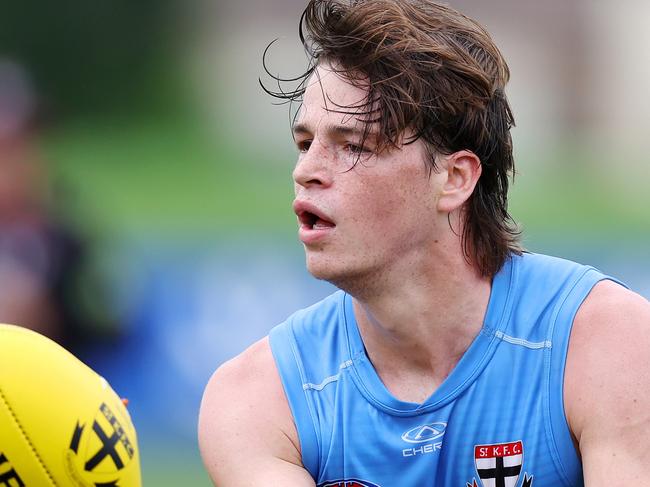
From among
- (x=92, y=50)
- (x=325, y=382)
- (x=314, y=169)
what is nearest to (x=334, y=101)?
(x=314, y=169)

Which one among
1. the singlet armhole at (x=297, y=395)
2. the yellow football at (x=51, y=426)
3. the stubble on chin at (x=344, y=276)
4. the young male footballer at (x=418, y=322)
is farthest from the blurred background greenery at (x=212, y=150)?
the yellow football at (x=51, y=426)

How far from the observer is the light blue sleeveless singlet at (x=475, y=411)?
124 inches

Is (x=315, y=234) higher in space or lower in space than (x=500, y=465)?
higher

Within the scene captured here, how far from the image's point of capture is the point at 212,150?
7.93 m

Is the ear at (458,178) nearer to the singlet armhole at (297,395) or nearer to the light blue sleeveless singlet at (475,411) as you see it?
the light blue sleeveless singlet at (475,411)

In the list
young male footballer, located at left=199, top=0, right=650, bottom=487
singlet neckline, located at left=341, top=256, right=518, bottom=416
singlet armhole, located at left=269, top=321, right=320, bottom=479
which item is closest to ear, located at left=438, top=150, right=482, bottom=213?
young male footballer, located at left=199, top=0, right=650, bottom=487

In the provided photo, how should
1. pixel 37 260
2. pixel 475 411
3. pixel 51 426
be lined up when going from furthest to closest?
pixel 37 260
pixel 475 411
pixel 51 426

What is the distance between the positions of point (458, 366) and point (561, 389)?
0.31 m

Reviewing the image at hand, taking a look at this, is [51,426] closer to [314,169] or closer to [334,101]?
[314,169]

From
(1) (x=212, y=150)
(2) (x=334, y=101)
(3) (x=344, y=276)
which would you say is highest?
(1) (x=212, y=150)

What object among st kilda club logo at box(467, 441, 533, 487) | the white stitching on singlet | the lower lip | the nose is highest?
the nose

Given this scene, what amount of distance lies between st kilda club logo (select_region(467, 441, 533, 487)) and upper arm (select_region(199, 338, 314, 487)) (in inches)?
19.1

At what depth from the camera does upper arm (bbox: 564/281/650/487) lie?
2.97 metres

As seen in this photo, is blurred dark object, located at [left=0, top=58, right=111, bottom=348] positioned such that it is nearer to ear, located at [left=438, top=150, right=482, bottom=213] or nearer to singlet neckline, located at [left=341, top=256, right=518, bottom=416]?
singlet neckline, located at [left=341, top=256, right=518, bottom=416]
